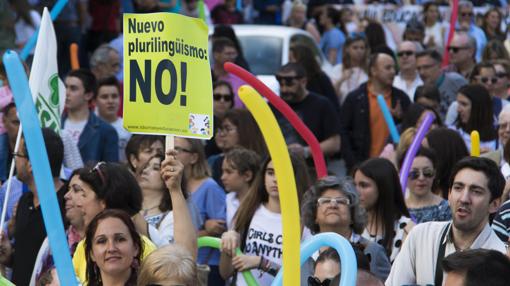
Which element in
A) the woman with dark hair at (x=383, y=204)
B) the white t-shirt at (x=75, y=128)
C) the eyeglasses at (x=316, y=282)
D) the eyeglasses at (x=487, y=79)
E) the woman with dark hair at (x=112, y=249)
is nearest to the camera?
the eyeglasses at (x=316, y=282)

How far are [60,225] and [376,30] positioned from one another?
41.2 ft

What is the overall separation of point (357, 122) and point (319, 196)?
5684mm

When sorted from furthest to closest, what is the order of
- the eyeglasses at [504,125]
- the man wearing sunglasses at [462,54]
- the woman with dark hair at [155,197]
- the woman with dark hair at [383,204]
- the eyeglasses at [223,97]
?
the man wearing sunglasses at [462,54], the eyeglasses at [223,97], the eyeglasses at [504,125], the woman with dark hair at [155,197], the woman with dark hair at [383,204]

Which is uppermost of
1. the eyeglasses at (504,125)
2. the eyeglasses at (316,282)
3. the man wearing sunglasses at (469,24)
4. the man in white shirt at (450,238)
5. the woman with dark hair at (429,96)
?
the man wearing sunglasses at (469,24)

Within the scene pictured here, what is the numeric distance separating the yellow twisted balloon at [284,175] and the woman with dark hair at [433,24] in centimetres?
1452

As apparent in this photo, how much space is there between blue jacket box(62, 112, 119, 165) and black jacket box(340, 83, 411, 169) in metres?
2.62

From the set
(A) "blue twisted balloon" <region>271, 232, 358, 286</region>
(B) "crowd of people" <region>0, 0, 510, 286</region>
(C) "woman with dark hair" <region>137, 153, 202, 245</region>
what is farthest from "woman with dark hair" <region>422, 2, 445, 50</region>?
(A) "blue twisted balloon" <region>271, 232, 358, 286</region>

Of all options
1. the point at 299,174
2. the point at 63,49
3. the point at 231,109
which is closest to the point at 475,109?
the point at 231,109

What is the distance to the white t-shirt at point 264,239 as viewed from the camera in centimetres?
956

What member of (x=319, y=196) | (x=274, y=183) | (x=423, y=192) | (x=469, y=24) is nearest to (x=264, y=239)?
(x=274, y=183)

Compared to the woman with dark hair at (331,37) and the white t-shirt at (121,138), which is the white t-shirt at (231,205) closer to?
the white t-shirt at (121,138)

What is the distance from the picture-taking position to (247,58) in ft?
57.2

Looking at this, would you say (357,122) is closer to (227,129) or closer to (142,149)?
(227,129)

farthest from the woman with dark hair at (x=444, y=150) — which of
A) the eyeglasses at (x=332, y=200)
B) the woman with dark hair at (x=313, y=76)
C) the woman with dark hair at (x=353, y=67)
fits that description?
the woman with dark hair at (x=353, y=67)
